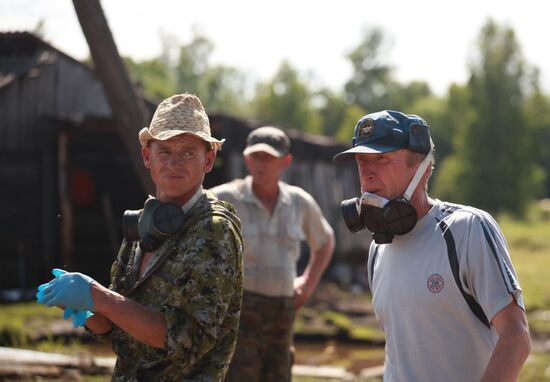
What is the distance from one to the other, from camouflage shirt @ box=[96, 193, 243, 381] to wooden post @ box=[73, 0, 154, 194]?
9.63 ft

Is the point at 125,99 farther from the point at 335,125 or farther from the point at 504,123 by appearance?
the point at 335,125

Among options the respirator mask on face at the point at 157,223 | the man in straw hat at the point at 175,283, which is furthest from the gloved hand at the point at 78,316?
the respirator mask on face at the point at 157,223

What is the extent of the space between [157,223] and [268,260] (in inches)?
104

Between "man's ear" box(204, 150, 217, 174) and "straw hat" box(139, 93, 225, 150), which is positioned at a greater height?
"straw hat" box(139, 93, 225, 150)

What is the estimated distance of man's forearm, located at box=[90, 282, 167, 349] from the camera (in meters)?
2.92

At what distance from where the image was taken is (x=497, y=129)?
191ft

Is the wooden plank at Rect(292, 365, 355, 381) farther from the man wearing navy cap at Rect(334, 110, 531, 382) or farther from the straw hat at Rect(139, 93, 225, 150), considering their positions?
the straw hat at Rect(139, 93, 225, 150)

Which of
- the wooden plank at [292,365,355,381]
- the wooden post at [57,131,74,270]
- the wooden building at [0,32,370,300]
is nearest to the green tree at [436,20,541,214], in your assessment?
the wooden building at [0,32,370,300]

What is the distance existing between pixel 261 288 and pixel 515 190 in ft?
175

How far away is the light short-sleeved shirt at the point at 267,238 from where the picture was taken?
567cm

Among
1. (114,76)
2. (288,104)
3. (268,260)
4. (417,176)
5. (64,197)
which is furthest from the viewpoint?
(288,104)

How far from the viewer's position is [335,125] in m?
94.8

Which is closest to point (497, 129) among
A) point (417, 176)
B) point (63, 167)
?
point (63, 167)

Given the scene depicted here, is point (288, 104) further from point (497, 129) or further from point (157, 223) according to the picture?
point (157, 223)
